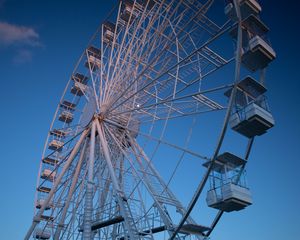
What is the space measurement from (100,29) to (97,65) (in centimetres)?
201

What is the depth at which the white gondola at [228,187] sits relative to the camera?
35.1ft

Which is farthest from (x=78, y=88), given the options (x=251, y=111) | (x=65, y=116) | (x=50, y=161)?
(x=251, y=111)

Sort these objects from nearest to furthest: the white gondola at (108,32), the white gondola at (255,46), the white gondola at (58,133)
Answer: the white gondola at (255,46) → the white gondola at (108,32) → the white gondola at (58,133)

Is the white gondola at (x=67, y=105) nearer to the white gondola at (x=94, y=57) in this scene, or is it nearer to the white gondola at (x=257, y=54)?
the white gondola at (x=94, y=57)

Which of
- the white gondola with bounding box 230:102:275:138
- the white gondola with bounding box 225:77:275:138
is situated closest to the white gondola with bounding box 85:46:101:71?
the white gondola with bounding box 225:77:275:138

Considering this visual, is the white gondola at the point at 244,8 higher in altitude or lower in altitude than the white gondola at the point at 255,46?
higher

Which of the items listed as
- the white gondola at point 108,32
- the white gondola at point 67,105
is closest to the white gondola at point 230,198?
the white gondola at point 108,32

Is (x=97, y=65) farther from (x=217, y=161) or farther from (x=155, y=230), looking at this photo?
(x=217, y=161)

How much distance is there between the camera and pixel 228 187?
10750 millimetres

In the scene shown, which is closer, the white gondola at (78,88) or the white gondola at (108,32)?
the white gondola at (108,32)

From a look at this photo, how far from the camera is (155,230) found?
14.8 meters

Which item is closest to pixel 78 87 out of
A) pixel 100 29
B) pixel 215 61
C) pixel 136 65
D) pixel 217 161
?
pixel 100 29

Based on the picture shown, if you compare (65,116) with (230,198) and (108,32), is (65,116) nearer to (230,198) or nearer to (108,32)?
(108,32)

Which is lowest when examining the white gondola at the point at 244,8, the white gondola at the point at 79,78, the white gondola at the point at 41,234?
the white gondola at the point at 41,234
